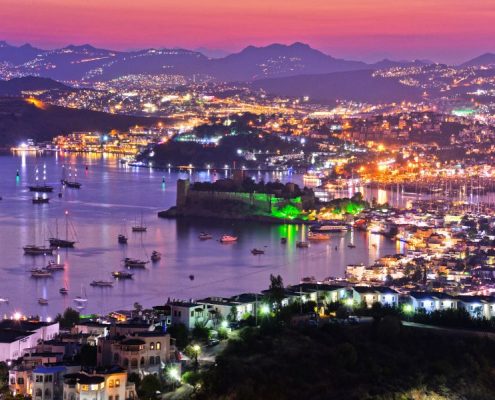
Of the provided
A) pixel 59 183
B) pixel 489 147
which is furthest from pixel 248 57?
pixel 59 183

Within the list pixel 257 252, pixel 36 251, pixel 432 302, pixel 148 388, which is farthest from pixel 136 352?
pixel 257 252

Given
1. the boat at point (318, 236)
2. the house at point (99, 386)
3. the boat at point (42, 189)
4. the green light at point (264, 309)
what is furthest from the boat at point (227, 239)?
the house at point (99, 386)

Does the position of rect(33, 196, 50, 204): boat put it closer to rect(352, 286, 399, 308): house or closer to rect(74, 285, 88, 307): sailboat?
rect(74, 285, 88, 307): sailboat

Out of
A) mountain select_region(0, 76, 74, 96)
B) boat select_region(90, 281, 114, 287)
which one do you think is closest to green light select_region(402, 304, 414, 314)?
boat select_region(90, 281, 114, 287)

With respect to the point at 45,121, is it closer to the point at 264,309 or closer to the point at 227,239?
the point at 227,239

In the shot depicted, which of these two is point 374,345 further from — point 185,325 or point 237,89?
point 237,89
